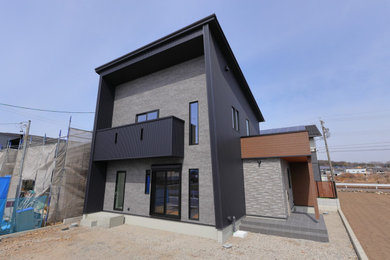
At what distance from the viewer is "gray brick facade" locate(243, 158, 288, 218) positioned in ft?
22.5

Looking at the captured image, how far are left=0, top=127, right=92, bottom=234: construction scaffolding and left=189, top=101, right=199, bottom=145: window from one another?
250 inches

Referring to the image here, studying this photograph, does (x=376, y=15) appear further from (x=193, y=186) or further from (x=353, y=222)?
(x=193, y=186)

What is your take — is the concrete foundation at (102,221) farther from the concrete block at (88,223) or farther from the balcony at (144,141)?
the balcony at (144,141)

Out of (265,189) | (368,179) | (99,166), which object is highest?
(99,166)

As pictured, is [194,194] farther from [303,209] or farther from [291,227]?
[303,209]

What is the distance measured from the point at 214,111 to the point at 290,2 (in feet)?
15.8

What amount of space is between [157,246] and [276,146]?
5960 mm

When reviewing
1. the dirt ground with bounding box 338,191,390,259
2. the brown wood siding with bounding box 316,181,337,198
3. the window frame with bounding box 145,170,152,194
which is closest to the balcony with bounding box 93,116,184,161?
the window frame with bounding box 145,170,152,194

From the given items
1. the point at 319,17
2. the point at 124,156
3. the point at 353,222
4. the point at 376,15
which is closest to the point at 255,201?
the point at 353,222

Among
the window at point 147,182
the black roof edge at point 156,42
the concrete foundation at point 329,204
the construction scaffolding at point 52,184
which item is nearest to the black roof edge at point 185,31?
the black roof edge at point 156,42

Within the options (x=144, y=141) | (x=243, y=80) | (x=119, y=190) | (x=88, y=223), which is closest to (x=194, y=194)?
(x=144, y=141)

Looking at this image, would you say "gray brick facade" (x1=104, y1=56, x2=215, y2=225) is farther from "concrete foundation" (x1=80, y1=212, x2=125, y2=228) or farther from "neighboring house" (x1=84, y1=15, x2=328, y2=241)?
"concrete foundation" (x1=80, y1=212, x2=125, y2=228)

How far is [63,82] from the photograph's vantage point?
1068 centimetres

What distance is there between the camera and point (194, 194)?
6402mm
